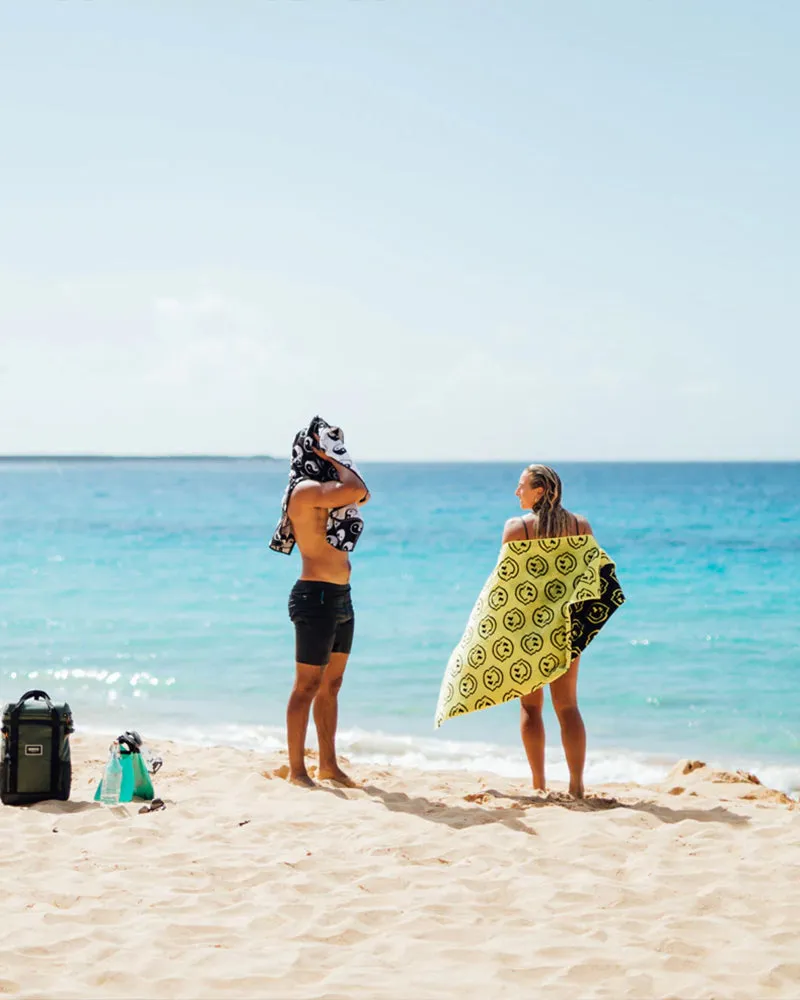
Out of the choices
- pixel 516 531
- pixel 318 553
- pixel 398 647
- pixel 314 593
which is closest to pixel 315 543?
pixel 318 553

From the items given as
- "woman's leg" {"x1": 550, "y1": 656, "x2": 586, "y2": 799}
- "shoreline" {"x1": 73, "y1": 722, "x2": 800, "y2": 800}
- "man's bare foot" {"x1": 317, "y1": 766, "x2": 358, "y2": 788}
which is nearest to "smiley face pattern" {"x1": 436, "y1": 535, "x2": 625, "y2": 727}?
"woman's leg" {"x1": 550, "y1": 656, "x2": 586, "y2": 799}

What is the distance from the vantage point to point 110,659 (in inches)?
506

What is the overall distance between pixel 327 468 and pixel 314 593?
2.30ft

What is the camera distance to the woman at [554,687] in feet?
18.7

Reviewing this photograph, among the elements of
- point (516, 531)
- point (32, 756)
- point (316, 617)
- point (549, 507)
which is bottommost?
point (32, 756)

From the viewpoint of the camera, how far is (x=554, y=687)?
5812 millimetres

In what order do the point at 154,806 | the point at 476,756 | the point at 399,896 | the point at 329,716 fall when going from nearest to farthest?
the point at 399,896
the point at 154,806
the point at 329,716
the point at 476,756

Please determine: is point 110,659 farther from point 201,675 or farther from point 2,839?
point 2,839

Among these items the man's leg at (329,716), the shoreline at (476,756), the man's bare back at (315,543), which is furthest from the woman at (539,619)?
the shoreline at (476,756)

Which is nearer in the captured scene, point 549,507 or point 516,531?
point 549,507

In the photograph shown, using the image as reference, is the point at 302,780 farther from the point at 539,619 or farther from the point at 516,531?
the point at 516,531

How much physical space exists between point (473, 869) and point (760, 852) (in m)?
1.29

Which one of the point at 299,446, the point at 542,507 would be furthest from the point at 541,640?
the point at 299,446

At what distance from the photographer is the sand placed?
134 inches
